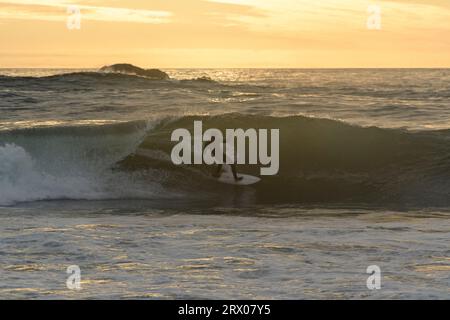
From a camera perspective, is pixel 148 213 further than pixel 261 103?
No

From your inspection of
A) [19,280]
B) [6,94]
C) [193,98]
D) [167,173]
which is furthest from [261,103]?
[19,280]

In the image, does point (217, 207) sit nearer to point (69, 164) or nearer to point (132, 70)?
point (69, 164)

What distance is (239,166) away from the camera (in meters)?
19.7

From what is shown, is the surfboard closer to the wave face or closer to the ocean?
the ocean

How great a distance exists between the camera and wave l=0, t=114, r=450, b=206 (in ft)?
55.0

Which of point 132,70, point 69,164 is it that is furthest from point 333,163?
point 132,70

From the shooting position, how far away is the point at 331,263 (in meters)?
8.85

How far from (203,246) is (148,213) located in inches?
161

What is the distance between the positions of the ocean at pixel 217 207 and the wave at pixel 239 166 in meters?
0.05

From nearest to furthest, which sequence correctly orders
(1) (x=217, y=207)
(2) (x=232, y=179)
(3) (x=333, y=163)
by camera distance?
(1) (x=217, y=207)
(2) (x=232, y=179)
(3) (x=333, y=163)

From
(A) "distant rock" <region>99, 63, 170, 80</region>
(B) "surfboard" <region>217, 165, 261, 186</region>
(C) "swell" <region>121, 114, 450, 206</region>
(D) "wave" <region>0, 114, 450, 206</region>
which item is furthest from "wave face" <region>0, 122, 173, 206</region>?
(A) "distant rock" <region>99, 63, 170, 80</region>

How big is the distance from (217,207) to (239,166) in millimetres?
4585

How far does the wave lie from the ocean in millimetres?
55
